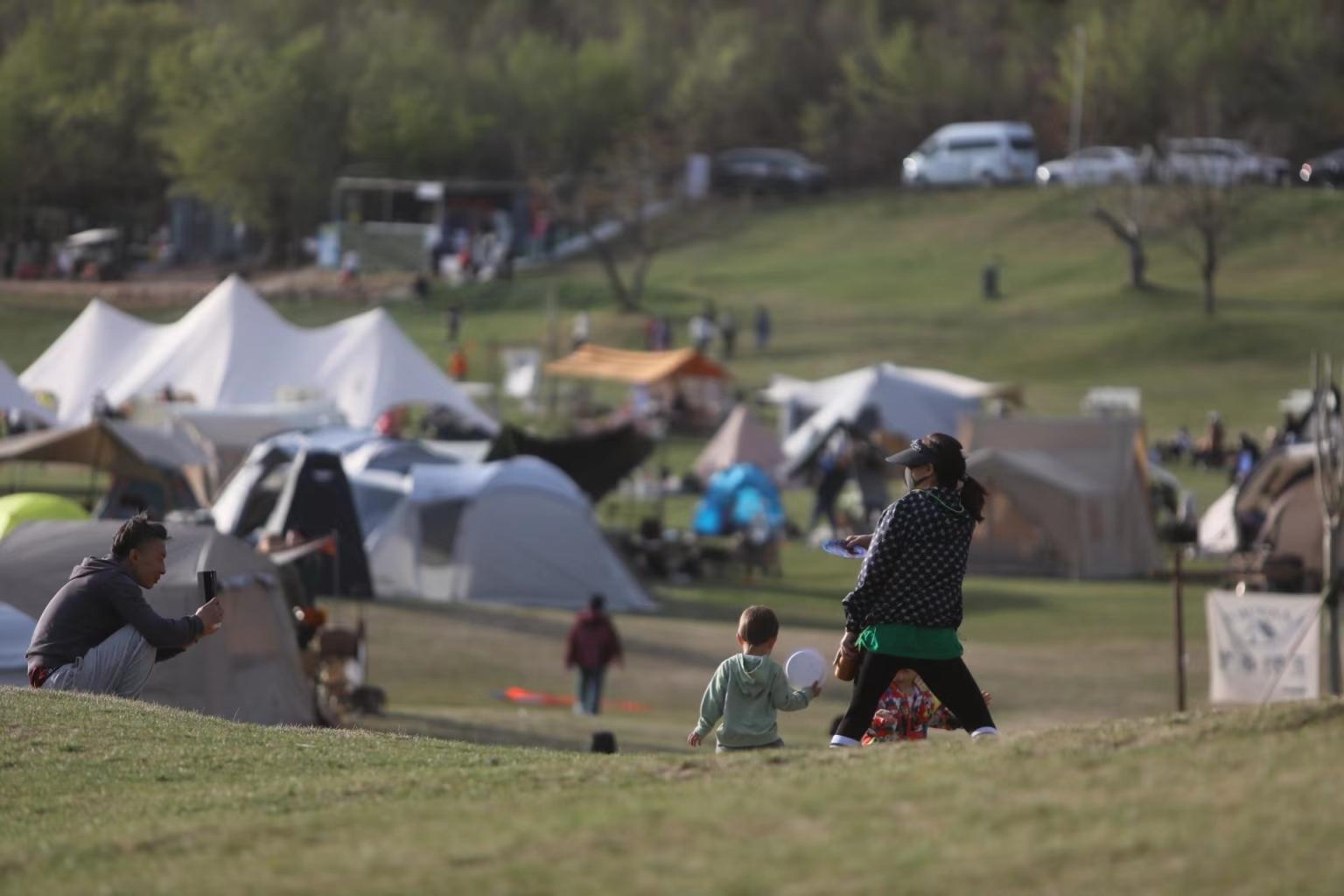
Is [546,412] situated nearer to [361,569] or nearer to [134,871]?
[361,569]

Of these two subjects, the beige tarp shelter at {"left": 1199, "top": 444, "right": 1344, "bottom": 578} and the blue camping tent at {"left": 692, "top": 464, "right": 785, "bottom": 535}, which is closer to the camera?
the beige tarp shelter at {"left": 1199, "top": 444, "right": 1344, "bottom": 578}

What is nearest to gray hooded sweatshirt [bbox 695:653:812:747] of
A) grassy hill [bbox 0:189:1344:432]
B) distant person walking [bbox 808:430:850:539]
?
distant person walking [bbox 808:430:850:539]

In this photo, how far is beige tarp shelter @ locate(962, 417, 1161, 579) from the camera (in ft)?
102

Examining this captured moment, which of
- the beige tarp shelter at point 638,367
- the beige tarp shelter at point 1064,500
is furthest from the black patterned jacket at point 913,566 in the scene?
the beige tarp shelter at point 638,367

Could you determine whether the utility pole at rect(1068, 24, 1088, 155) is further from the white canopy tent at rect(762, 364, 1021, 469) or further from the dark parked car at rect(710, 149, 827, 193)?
the white canopy tent at rect(762, 364, 1021, 469)

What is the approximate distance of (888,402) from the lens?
40.6 meters

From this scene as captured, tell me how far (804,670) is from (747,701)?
0.26 m

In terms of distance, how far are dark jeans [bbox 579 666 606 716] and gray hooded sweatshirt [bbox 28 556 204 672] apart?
920 centimetres

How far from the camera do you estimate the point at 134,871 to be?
20.3ft

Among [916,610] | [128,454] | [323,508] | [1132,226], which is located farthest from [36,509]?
[1132,226]

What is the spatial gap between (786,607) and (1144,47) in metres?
56.5

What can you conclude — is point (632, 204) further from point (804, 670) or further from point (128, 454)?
point (804, 670)

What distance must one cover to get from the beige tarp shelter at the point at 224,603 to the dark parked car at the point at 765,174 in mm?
62208

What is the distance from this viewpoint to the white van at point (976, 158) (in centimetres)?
7362
